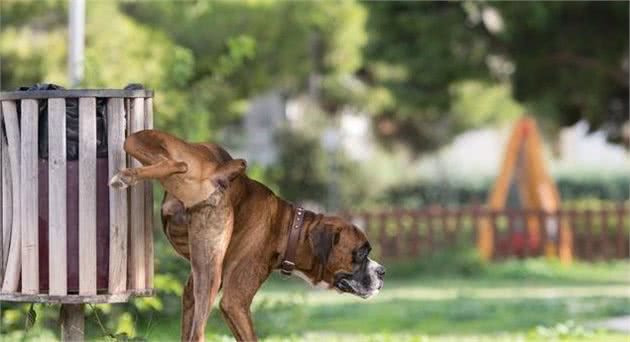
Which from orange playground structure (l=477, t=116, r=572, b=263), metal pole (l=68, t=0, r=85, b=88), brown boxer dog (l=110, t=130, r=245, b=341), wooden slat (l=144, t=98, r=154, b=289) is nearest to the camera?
brown boxer dog (l=110, t=130, r=245, b=341)

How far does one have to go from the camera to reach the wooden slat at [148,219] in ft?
25.0

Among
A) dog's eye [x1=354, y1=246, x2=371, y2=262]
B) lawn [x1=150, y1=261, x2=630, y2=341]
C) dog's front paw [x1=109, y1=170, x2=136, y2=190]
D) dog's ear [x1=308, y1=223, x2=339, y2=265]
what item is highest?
dog's front paw [x1=109, y1=170, x2=136, y2=190]

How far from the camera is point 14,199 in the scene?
7.56m

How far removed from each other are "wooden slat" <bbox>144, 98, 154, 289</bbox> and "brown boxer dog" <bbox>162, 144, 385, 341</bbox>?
13.3 inches

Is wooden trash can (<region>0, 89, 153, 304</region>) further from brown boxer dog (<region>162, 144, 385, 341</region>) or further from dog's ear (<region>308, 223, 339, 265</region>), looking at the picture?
dog's ear (<region>308, 223, 339, 265</region>)

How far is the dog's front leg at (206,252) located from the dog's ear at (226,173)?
84 millimetres

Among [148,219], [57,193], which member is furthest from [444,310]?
[57,193]

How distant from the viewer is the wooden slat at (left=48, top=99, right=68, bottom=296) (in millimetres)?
7402

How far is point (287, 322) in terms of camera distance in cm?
1303

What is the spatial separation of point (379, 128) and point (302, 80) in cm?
458

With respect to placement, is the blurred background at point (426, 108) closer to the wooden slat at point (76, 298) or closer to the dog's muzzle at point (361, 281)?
the wooden slat at point (76, 298)

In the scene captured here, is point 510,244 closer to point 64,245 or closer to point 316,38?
point 316,38

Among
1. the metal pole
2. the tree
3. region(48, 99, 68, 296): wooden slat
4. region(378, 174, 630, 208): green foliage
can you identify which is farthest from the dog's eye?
region(378, 174, 630, 208): green foliage

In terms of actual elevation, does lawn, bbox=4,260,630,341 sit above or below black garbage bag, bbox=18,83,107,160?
below
